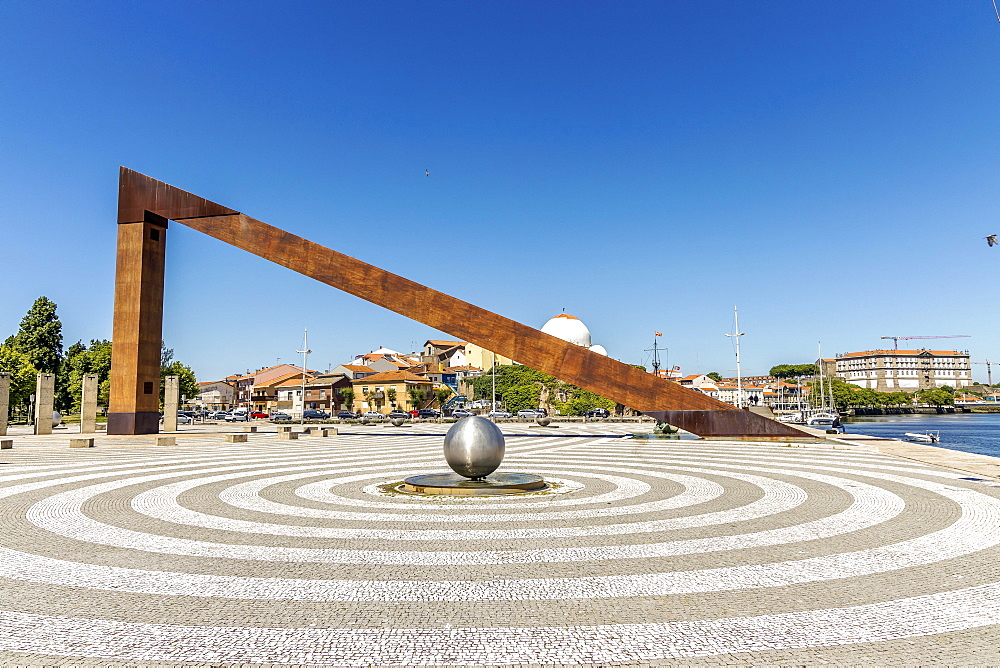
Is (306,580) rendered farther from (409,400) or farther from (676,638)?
(409,400)

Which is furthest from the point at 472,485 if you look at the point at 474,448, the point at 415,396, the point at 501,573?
the point at 415,396

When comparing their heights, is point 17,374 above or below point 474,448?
above

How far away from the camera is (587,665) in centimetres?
465

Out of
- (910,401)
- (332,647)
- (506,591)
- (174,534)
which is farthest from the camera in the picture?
(910,401)

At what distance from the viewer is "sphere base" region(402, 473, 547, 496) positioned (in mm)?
13039

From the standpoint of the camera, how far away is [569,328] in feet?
381

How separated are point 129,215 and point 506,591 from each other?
30.5 metres

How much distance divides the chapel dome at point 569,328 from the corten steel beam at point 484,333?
281ft

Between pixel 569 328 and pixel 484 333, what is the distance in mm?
89801

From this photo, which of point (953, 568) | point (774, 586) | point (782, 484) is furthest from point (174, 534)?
point (782, 484)

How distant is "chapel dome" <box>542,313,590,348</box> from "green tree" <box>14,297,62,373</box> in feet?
235

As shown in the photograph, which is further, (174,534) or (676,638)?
(174,534)

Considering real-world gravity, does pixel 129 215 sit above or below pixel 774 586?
above

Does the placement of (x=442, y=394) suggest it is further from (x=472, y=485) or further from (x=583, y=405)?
(x=472, y=485)
